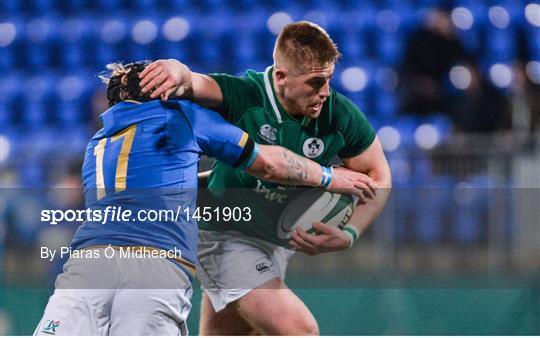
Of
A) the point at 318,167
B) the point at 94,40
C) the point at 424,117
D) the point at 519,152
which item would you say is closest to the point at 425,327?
the point at 519,152

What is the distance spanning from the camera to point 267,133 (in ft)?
14.1

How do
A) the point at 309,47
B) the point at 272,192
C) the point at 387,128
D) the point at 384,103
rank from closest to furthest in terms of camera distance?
the point at 309,47
the point at 272,192
the point at 387,128
the point at 384,103

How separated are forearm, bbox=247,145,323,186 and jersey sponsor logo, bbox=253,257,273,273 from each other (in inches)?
16.5

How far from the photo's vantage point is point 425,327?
5.75 m

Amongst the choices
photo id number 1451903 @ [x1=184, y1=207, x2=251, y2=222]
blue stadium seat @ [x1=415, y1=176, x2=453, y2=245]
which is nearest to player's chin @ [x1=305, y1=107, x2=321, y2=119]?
photo id number 1451903 @ [x1=184, y1=207, x2=251, y2=222]

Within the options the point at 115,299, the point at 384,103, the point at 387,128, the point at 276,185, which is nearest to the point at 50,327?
the point at 115,299

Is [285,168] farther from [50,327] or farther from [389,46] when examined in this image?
[389,46]

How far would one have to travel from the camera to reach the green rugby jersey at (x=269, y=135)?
14.0 feet

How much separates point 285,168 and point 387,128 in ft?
13.3

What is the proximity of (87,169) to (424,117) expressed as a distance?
15.2 feet

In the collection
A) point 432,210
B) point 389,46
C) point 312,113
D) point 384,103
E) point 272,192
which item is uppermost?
point 312,113

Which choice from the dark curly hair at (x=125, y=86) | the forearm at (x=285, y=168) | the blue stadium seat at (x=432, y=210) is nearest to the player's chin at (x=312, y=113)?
the forearm at (x=285, y=168)

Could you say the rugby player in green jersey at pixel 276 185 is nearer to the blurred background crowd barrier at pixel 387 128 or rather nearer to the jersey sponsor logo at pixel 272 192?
the jersey sponsor logo at pixel 272 192

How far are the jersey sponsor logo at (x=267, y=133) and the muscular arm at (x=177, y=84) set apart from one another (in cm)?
24
